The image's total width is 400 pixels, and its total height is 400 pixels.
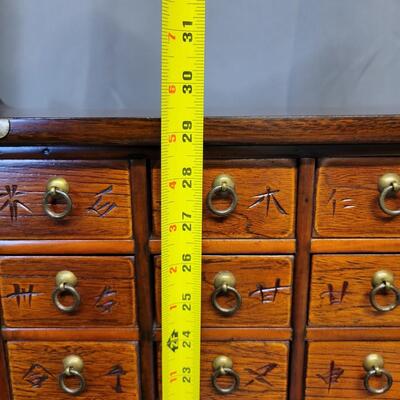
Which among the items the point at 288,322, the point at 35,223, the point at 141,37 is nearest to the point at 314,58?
the point at 141,37

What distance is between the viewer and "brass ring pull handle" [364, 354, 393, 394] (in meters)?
0.82

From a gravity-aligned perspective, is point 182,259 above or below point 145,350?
above

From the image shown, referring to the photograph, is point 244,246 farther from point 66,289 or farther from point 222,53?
point 222,53

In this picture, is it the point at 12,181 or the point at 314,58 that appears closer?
the point at 12,181

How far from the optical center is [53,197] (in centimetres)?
77

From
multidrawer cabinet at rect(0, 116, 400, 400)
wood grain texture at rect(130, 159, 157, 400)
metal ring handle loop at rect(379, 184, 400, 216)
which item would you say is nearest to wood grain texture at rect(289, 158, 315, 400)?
multidrawer cabinet at rect(0, 116, 400, 400)

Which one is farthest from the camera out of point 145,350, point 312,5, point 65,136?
point 312,5

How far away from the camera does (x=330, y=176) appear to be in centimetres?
76

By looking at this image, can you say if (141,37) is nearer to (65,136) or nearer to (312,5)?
(312,5)

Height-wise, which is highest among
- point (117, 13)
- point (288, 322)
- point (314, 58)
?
point (117, 13)

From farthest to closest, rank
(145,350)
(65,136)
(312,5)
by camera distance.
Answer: (312,5) < (145,350) < (65,136)

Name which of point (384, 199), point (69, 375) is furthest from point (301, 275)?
point (69, 375)

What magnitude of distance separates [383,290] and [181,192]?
1.23 ft

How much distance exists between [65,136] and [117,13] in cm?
62
